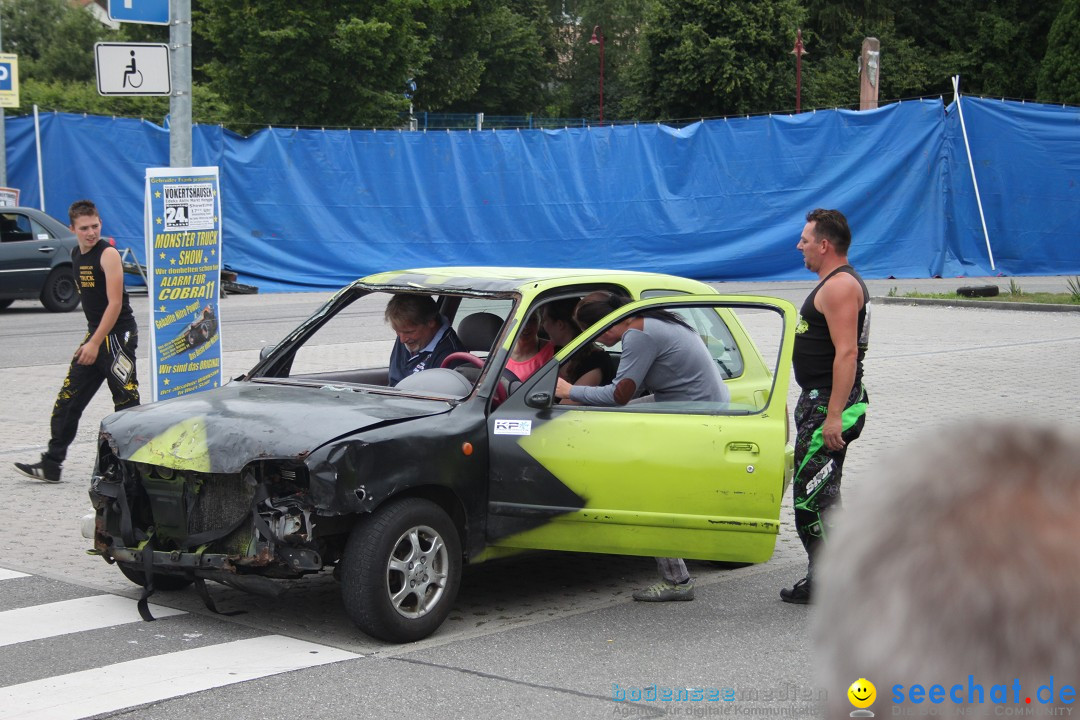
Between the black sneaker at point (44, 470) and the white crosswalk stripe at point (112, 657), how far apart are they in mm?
2438

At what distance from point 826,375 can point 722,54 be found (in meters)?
36.9

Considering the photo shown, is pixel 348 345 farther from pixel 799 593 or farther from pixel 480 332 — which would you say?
pixel 799 593

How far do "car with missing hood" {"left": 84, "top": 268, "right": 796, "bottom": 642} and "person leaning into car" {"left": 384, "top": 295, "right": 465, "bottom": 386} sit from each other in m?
0.68

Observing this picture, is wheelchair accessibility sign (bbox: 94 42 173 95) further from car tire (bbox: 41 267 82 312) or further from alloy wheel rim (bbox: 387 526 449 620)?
Answer: car tire (bbox: 41 267 82 312)

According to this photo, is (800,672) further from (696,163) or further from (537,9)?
(537,9)

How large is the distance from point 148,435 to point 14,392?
740 cm

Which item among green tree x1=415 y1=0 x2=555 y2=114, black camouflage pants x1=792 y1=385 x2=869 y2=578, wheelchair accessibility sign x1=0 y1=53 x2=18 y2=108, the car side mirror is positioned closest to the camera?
the car side mirror

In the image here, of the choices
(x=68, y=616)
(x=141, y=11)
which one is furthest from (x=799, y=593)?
(x=141, y=11)

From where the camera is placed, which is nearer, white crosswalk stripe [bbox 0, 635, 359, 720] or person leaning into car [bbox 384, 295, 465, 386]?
white crosswalk stripe [bbox 0, 635, 359, 720]

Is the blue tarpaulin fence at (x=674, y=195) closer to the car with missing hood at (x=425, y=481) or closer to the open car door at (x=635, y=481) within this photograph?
the car with missing hood at (x=425, y=481)

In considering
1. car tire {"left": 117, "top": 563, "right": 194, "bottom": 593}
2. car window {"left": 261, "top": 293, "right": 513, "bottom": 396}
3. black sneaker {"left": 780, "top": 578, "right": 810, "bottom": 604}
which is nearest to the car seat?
car window {"left": 261, "top": 293, "right": 513, "bottom": 396}

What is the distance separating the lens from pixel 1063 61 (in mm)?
42031

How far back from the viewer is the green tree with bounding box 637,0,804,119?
41.3 metres

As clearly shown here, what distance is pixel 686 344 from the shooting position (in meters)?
6.13
